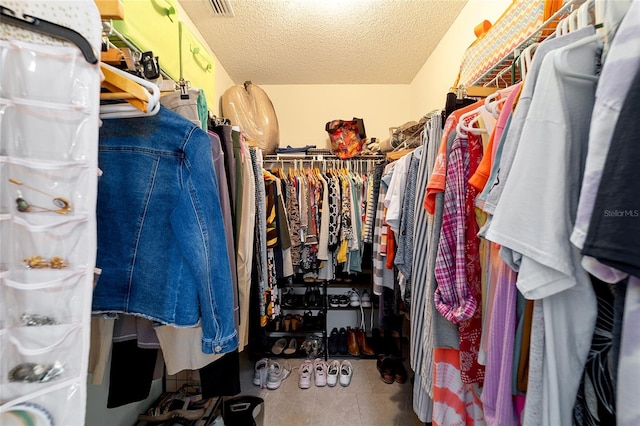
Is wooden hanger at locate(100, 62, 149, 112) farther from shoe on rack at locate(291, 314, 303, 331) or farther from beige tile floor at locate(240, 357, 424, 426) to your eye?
shoe on rack at locate(291, 314, 303, 331)

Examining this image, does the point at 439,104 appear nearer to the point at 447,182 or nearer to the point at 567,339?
the point at 447,182

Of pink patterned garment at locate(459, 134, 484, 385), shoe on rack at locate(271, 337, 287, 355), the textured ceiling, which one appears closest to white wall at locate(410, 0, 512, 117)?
the textured ceiling

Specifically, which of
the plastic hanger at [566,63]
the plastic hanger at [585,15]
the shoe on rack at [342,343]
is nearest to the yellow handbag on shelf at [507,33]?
the plastic hanger at [585,15]

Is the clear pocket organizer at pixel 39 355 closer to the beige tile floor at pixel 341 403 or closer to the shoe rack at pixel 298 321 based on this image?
the beige tile floor at pixel 341 403

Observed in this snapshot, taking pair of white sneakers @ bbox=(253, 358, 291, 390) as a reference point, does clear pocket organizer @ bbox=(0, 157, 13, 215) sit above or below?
above

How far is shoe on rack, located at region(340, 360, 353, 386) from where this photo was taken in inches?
73.5

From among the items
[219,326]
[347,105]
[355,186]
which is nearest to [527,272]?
[219,326]

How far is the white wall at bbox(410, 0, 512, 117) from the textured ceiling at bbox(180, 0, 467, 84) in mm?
68

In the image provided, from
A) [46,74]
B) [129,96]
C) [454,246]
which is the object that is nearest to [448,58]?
[454,246]

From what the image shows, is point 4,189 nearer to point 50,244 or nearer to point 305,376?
point 50,244

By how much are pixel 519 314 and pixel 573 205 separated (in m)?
0.24

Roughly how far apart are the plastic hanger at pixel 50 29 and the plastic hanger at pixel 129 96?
0.10 meters

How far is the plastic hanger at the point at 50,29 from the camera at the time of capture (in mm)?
354

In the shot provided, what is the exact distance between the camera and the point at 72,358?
15.3 inches
